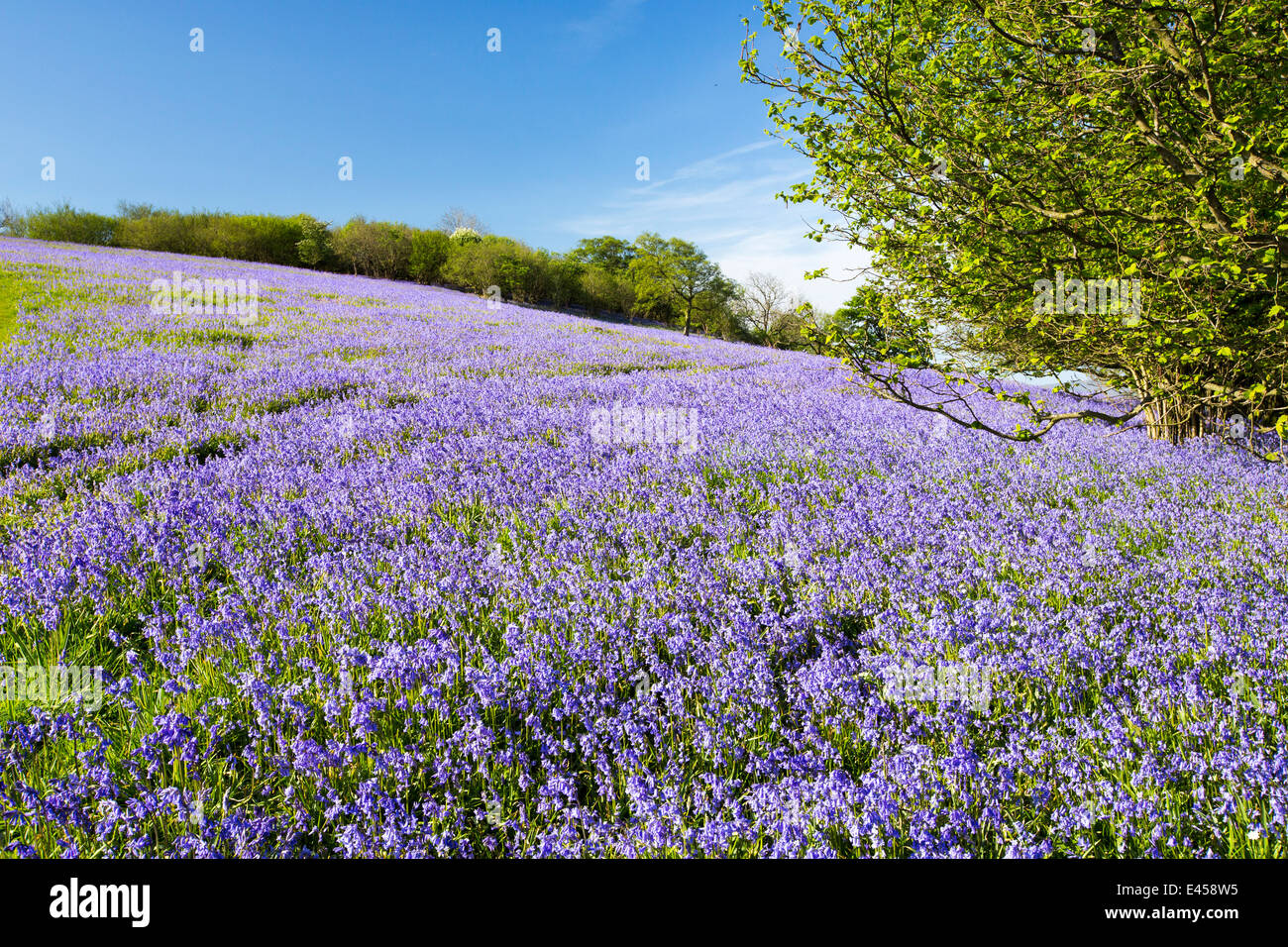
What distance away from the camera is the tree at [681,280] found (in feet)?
192

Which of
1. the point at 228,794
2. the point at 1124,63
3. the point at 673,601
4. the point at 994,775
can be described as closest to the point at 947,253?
the point at 1124,63

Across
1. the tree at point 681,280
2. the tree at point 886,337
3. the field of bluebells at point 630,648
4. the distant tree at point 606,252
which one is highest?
the distant tree at point 606,252

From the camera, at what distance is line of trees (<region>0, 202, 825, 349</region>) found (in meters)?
53.2

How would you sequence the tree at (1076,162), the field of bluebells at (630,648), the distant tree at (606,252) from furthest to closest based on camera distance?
the distant tree at (606,252) → the tree at (1076,162) → the field of bluebells at (630,648)

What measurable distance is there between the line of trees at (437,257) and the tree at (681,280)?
104 millimetres

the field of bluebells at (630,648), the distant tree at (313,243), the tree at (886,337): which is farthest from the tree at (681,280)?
the field of bluebells at (630,648)

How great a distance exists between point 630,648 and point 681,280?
59763 millimetres

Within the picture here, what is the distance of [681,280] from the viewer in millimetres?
58969

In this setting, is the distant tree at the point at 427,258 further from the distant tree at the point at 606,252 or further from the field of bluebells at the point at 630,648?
the field of bluebells at the point at 630,648

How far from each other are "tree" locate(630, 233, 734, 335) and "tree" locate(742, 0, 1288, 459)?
2055 inches

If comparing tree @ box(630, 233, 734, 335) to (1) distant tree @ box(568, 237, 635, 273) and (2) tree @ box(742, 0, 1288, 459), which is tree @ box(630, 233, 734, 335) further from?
(2) tree @ box(742, 0, 1288, 459)

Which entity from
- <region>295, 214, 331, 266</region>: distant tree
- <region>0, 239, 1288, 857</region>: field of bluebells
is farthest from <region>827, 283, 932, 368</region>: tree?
<region>295, 214, 331, 266</region>: distant tree

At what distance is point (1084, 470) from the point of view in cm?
662
